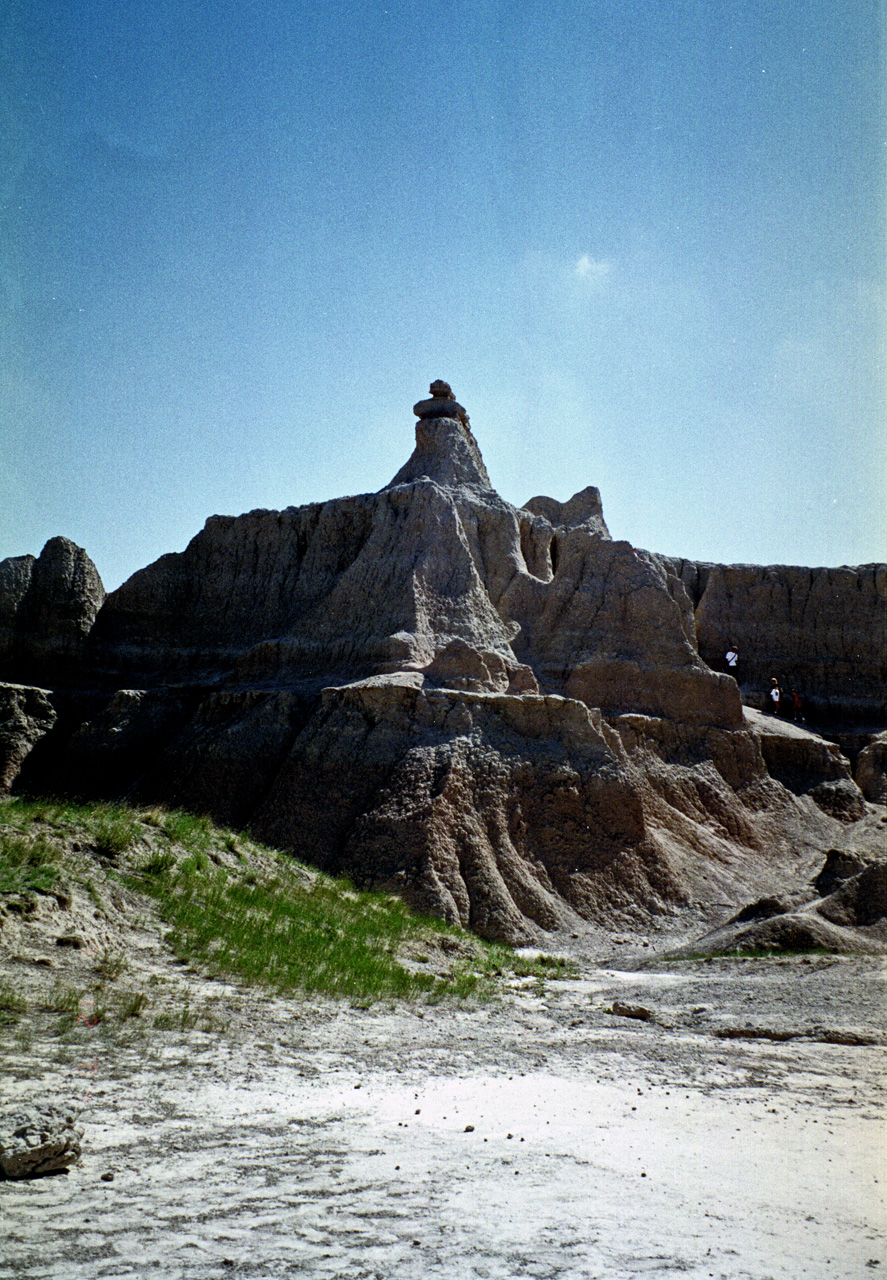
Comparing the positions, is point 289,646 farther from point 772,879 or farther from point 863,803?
point 863,803

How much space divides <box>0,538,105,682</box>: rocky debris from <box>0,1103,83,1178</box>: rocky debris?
3072 cm

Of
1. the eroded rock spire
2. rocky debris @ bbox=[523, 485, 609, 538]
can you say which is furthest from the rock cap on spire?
rocky debris @ bbox=[523, 485, 609, 538]

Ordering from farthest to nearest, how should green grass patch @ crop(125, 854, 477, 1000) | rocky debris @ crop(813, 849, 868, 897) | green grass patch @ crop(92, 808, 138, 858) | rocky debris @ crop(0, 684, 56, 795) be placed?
rocky debris @ crop(0, 684, 56, 795) < rocky debris @ crop(813, 849, 868, 897) < green grass patch @ crop(92, 808, 138, 858) < green grass patch @ crop(125, 854, 477, 1000)

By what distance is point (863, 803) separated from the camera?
35.6m

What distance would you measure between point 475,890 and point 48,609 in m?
21.6

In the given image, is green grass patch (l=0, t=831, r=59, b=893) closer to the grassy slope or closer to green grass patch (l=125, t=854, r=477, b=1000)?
the grassy slope

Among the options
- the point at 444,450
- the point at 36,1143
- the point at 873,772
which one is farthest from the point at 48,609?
the point at 36,1143

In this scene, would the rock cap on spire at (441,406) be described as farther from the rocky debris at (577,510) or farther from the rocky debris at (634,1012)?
the rocky debris at (634,1012)

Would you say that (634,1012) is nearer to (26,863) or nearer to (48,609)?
(26,863)

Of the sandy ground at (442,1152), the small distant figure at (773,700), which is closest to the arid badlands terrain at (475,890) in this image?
the sandy ground at (442,1152)

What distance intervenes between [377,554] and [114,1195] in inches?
1071

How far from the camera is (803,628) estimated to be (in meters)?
46.3

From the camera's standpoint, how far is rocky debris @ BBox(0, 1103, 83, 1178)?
5266 mm

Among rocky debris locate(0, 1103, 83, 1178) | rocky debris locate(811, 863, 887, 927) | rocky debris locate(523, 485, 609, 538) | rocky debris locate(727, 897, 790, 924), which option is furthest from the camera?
rocky debris locate(523, 485, 609, 538)
